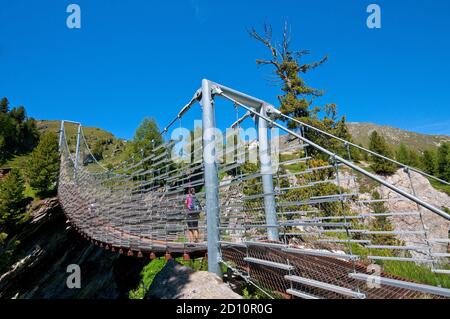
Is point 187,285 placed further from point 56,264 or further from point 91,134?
point 91,134

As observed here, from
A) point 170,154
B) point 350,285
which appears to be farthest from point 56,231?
point 350,285

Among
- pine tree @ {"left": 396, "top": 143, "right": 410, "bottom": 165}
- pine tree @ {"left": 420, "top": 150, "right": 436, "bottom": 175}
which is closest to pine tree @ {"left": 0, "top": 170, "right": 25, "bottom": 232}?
pine tree @ {"left": 396, "top": 143, "right": 410, "bottom": 165}

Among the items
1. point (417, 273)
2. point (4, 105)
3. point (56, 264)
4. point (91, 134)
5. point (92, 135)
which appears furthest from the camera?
point (91, 134)

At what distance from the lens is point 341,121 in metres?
12.1

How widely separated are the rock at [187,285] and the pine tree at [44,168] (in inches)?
464

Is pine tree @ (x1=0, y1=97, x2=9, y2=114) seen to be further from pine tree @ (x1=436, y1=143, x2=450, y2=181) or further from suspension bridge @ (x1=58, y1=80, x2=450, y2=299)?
pine tree @ (x1=436, y1=143, x2=450, y2=181)

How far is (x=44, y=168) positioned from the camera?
1298cm

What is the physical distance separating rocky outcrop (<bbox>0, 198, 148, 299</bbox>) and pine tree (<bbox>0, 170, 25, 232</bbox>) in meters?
0.48

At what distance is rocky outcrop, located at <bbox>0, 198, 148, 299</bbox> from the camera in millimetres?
10578

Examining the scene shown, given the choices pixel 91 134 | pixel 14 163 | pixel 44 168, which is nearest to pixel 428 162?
pixel 44 168

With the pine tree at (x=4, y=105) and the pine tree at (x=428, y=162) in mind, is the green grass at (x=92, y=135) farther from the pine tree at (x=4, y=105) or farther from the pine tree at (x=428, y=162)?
the pine tree at (x=428, y=162)

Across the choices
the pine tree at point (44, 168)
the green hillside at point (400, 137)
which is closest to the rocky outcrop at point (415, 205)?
the pine tree at point (44, 168)

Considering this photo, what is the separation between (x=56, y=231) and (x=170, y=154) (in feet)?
36.9

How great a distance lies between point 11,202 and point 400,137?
120 metres
